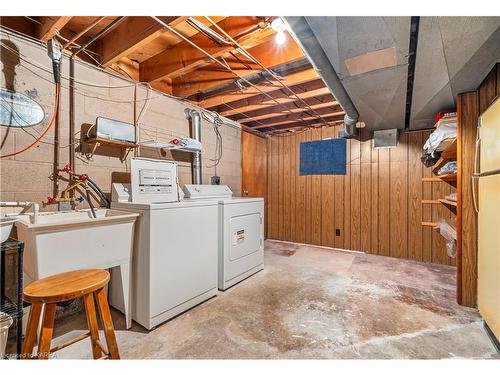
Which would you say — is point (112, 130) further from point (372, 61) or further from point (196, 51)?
point (372, 61)

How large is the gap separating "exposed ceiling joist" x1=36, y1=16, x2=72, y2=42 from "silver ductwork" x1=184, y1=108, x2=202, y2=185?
4.87 ft

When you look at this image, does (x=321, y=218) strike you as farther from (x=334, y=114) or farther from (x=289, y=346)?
(x=289, y=346)

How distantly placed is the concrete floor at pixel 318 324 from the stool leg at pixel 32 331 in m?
0.47

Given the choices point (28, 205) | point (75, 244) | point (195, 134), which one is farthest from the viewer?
point (195, 134)

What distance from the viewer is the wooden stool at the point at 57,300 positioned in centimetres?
115

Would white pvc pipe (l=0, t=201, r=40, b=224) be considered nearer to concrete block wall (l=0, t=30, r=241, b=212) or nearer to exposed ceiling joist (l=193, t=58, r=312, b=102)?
concrete block wall (l=0, t=30, r=241, b=212)

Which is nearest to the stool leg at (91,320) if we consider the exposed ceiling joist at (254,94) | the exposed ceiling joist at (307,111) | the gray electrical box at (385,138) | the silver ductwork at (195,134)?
the silver ductwork at (195,134)

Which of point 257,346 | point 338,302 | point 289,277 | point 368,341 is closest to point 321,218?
point 289,277

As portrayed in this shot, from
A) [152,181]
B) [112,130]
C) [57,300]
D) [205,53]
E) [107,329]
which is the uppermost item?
[205,53]

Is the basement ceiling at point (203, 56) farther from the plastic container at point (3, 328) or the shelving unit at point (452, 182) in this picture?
the plastic container at point (3, 328)

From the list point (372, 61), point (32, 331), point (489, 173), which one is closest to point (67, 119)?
point (32, 331)

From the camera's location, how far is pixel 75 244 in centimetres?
156

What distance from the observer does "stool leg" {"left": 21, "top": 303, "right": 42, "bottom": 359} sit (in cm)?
117

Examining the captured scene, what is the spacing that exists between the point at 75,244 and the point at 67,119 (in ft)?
3.85
